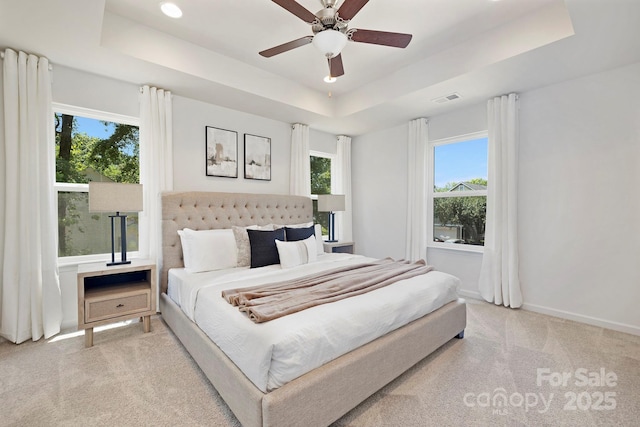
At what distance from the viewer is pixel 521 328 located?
290 centimetres

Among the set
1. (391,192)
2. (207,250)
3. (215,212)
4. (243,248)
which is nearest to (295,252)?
(243,248)

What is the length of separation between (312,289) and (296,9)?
6.44 feet

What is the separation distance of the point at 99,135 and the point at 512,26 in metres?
4.35

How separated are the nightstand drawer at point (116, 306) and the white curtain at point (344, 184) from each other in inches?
132

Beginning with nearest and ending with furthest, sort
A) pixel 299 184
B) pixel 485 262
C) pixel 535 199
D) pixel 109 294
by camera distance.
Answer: pixel 109 294 → pixel 535 199 → pixel 485 262 → pixel 299 184

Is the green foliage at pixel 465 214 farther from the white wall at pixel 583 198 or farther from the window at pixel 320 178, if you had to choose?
the window at pixel 320 178

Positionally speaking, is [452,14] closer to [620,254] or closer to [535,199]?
[535,199]

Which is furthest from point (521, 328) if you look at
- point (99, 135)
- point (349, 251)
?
point (99, 135)

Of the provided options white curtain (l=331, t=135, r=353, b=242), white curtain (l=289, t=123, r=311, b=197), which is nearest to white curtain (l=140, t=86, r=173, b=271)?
white curtain (l=289, t=123, r=311, b=197)

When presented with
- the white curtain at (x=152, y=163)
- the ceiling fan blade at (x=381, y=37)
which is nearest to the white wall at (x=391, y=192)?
the ceiling fan blade at (x=381, y=37)

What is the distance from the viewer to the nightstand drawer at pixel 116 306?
2.46 m

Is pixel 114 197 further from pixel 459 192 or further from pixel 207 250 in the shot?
pixel 459 192

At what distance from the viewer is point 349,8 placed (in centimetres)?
187

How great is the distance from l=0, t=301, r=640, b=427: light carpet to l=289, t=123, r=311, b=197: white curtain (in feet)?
8.88
